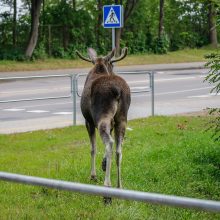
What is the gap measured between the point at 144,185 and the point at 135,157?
1.91 meters

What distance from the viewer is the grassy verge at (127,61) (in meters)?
36.1

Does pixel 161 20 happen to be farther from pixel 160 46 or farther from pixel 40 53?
pixel 40 53

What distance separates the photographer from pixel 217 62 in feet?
29.0

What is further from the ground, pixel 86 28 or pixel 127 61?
pixel 86 28

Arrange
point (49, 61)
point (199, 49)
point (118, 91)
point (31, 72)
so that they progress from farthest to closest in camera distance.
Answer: point (199, 49), point (49, 61), point (31, 72), point (118, 91)

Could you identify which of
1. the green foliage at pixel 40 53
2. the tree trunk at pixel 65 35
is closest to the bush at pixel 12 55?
the green foliage at pixel 40 53

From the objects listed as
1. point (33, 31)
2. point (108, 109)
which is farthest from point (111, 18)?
point (33, 31)

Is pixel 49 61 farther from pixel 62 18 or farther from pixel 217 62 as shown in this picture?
pixel 217 62

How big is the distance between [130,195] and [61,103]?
15671 millimetres

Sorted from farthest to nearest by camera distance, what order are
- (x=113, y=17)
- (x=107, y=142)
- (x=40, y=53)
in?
(x=40, y=53) → (x=113, y=17) → (x=107, y=142)

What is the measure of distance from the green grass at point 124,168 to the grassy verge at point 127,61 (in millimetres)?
18113

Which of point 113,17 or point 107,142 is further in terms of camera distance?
point 113,17

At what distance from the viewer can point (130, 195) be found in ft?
12.2

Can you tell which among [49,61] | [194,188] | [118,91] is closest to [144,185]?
[194,188]
